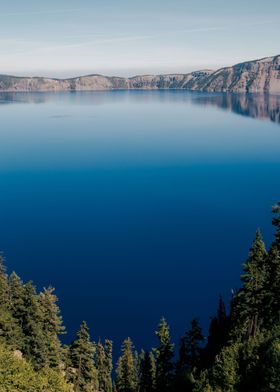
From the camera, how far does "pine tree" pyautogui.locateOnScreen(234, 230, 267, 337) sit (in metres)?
46.3

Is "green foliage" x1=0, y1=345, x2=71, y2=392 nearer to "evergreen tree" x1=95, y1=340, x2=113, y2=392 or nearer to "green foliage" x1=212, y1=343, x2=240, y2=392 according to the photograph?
"green foliage" x1=212, y1=343, x2=240, y2=392

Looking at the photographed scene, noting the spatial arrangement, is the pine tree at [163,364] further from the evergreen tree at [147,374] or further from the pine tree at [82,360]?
the pine tree at [82,360]

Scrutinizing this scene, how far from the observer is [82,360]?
55.3 m

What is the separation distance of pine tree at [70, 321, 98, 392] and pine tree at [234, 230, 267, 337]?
2016cm

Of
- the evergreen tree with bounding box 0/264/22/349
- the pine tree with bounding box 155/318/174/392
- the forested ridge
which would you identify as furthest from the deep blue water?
the evergreen tree with bounding box 0/264/22/349

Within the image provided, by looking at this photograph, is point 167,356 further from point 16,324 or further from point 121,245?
point 121,245

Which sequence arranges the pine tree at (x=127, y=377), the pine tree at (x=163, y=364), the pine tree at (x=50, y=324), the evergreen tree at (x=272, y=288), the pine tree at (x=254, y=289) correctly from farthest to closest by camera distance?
the pine tree at (x=127, y=377) < the pine tree at (x=163, y=364) < the pine tree at (x=50, y=324) < the pine tree at (x=254, y=289) < the evergreen tree at (x=272, y=288)

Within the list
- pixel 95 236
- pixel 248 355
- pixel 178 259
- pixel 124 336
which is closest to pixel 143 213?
pixel 95 236

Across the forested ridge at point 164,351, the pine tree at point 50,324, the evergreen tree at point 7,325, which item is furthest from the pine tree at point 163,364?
the evergreen tree at point 7,325

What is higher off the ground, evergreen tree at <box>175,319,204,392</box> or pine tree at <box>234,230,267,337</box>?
pine tree at <box>234,230,267,337</box>

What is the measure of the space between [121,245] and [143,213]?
2456 centimetres

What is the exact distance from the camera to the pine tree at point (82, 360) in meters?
54.4

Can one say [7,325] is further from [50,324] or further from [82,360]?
[82,360]

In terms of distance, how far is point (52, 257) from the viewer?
110875 millimetres
